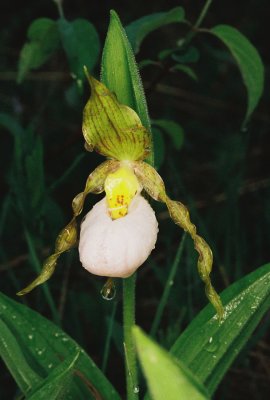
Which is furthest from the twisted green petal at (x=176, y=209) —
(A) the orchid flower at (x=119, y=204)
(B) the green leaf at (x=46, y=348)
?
(B) the green leaf at (x=46, y=348)

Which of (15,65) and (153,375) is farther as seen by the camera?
(15,65)

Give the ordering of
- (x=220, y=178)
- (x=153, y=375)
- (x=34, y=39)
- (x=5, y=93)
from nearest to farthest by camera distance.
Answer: (x=153, y=375)
(x=34, y=39)
(x=220, y=178)
(x=5, y=93)

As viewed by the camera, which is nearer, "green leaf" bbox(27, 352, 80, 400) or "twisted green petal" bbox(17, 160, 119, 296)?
"green leaf" bbox(27, 352, 80, 400)

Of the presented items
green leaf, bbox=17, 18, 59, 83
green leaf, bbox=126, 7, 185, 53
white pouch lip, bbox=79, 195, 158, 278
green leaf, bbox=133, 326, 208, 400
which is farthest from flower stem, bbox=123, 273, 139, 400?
green leaf, bbox=17, 18, 59, 83

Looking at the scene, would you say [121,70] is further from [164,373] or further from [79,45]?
[164,373]

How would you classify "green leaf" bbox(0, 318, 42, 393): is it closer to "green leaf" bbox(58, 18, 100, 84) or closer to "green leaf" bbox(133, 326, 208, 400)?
"green leaf" bbox(133, 326, 208, 400)

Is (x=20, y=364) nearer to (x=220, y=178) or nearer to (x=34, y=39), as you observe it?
(x=34, y=39)

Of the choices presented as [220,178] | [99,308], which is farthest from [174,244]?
[99,308]
